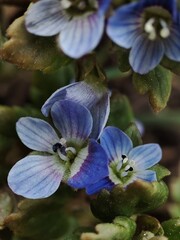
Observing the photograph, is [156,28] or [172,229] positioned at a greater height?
[156,28]

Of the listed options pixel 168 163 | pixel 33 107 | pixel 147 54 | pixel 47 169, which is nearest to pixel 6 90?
pixel 33 107

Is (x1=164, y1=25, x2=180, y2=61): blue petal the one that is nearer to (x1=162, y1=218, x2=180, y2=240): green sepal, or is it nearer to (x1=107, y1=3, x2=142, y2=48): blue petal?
(x1=107, y1=3, x2=142, y2=48): blue petal

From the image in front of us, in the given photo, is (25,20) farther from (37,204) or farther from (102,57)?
(102,57)

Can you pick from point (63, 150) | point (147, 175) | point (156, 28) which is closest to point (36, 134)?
point (63, 150)

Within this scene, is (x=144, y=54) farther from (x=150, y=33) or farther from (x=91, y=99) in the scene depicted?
(x=91, y=99)

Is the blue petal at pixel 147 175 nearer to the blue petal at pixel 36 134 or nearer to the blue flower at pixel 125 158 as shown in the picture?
the blue flower at pixel 125 158
